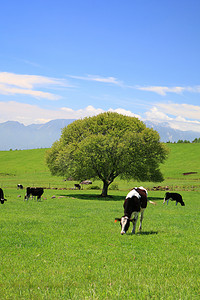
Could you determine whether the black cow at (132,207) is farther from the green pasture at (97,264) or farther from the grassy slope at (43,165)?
the grassy slope at (43,165)

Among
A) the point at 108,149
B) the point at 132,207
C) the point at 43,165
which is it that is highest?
the point at 108,149

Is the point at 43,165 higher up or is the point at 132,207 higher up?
the point at 43,165

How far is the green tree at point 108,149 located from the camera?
154ft

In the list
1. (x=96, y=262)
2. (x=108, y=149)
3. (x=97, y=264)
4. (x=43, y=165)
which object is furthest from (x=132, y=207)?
(x=43, y=165)

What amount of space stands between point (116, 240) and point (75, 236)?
230 centimetres

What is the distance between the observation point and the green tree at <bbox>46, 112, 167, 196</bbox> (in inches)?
1845

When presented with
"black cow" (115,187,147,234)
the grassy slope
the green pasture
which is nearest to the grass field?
the green pasture

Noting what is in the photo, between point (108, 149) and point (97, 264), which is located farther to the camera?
point (108, 149)

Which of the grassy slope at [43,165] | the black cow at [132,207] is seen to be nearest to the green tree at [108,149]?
the black cow at [132,207]

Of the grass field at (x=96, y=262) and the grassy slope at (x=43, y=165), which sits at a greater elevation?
the grassy slope at (x=43, y=165)

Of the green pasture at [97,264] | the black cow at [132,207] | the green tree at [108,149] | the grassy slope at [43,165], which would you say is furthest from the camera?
the grassy slope at [43,165]

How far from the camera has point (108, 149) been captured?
47.3m

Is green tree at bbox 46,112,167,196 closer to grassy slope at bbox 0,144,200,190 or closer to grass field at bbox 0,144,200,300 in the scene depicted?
grass field at bbox 0,144,200,300

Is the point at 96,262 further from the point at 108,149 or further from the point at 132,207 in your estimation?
the point at 108,149
